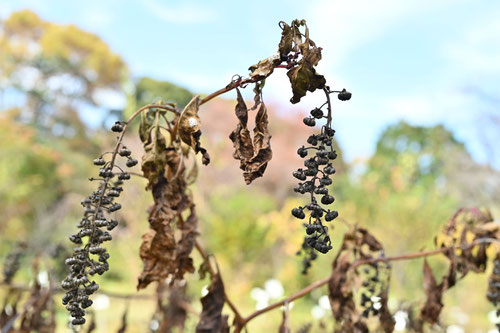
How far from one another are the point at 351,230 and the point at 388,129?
788 inches

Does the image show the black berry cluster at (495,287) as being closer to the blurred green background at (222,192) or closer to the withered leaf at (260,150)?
the blurred green background at (222,192)

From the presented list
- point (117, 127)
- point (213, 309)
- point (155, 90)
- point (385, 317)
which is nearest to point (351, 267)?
point (385, 317)

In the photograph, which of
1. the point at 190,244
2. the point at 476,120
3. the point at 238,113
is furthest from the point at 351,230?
the point at 476,120

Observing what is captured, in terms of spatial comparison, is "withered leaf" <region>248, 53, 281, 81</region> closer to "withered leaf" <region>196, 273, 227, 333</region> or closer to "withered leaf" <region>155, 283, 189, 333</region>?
"withered leaf" <region>196, 273, 227, 333</region>

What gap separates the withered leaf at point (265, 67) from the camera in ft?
3.04

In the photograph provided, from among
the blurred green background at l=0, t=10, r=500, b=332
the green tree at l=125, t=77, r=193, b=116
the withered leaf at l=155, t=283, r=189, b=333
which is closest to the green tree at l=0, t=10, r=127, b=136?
the blurred green background at l=0, t=10, r=500, b=332

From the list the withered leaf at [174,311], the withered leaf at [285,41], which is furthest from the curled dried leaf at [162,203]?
the withered leaf at [174,311]

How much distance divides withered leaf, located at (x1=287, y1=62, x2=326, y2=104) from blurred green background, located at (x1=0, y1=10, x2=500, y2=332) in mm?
825

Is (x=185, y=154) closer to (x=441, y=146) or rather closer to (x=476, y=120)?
(x=476, y=120)

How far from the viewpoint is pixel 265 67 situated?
36.6 inches

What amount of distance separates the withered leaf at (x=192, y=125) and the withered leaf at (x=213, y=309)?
390mm

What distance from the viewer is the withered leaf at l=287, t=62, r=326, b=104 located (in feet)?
2.95

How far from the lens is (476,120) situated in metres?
14.9

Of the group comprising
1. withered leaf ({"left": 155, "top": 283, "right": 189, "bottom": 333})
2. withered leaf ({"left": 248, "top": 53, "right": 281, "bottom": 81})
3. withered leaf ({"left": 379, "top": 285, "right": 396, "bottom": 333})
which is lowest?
withered leaf ({"left": 155, "top": 283, "right": 189, "bottom": 333})
